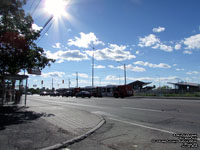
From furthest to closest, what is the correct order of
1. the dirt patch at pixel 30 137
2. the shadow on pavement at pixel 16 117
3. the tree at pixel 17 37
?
1. the tree at pixel 17 37
2. the shadow on pavement at pixel 16 117
3. the dirt patch at pixel 30 137

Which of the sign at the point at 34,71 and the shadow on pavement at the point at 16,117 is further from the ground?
the sign at the point at 34,71

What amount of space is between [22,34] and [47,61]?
3.23 m

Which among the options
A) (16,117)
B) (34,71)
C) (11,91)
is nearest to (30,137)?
(16,117)

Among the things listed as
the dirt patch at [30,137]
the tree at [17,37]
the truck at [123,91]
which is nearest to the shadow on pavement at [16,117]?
the dirt patch at [30,137]

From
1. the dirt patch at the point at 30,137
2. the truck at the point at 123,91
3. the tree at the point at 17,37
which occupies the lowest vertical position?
the dirt patch at the point at 30,137

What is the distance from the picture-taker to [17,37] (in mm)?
14867

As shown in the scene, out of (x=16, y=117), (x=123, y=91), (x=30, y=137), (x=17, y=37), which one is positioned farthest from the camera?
(x=123, y=91)

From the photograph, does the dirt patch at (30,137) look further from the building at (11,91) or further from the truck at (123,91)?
the truck at (123,91)

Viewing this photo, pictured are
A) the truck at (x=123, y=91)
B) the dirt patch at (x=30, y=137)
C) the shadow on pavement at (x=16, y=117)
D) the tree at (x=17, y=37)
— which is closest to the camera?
the dirt patch at (x=30, y=137)

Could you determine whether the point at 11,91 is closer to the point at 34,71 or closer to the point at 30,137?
the point at 34,71

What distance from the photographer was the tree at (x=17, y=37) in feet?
46.9

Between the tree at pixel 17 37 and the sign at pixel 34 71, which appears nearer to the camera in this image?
the tree at pixel 17 37

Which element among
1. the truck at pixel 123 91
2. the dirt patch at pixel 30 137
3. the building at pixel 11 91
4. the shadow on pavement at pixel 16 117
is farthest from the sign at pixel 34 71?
the truck at pixel 123 91

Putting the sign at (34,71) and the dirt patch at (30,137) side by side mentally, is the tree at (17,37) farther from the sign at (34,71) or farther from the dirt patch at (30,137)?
the dirt patch at (30,137)
